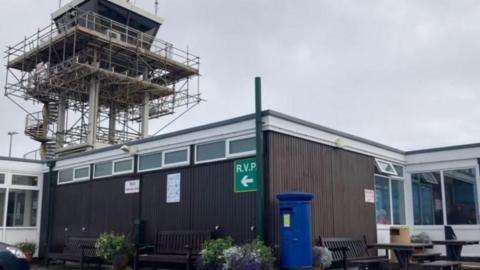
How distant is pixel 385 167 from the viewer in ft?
43.8

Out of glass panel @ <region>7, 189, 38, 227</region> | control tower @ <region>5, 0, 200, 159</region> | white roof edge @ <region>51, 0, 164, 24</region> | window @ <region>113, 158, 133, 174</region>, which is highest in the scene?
white roof edge @ <region>51, 0, 164, 24</region>

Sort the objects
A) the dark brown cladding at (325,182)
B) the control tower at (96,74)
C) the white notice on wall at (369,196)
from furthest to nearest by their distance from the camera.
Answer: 1. the control tower at (96,74)
2. the white notice on wall at (369,196)
3. the dark brown cladding at (325,182)

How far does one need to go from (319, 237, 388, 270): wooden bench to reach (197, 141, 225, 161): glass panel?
2.74 metres

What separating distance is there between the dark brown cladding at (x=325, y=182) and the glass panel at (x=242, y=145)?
1.37ft

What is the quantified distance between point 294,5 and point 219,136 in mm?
3872

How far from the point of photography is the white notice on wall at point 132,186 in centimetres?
1244

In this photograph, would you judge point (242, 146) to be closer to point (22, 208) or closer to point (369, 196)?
point (369, 196)

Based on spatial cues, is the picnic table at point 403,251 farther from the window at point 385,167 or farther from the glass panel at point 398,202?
the glass panel at point 398,202

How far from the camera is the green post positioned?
9320 mm

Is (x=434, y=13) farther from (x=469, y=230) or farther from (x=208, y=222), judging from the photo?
(x=208, y=222)

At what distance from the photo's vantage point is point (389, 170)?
1354 cm

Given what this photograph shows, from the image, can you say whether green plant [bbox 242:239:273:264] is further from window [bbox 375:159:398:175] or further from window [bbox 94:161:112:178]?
window [bbox 94:161:112:178]

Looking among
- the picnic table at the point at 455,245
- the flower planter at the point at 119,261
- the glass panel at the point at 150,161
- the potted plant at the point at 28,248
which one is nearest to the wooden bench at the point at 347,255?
the picnic table at the point at 455,245

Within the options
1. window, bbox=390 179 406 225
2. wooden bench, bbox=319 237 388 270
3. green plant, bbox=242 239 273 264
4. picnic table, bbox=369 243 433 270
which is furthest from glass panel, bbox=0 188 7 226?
window, bbox=390 179 406 225
